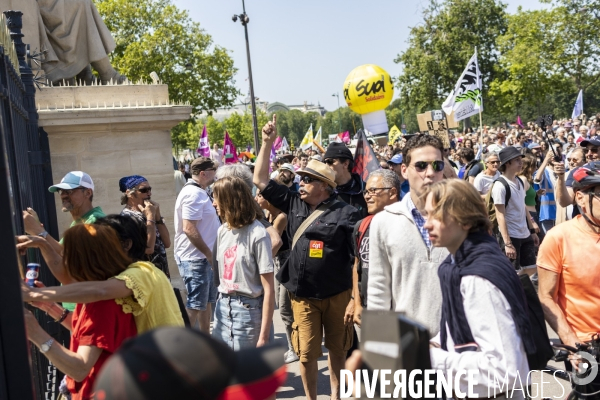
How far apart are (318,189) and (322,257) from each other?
1.71ft

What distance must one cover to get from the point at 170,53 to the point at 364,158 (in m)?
30.4

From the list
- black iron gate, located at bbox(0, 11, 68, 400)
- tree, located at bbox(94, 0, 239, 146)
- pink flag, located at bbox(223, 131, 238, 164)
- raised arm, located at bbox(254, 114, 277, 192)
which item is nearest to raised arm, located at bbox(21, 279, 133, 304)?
black iron gate, located at bbox(0, 11, 68, 400)

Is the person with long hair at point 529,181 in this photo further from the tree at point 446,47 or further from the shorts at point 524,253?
the tree at point 446,47

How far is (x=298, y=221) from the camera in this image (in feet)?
17.6

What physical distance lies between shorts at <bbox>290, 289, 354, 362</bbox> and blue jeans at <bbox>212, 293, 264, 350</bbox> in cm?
53

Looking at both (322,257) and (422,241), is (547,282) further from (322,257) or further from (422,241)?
(322,257)

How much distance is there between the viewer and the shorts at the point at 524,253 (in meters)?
7.53

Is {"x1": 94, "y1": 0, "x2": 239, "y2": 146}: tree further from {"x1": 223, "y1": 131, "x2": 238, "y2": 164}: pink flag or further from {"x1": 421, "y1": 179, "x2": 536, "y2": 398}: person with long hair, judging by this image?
{"x1": 421, "y1": 179, "x2": 536, "y2": 398}: person with long hair

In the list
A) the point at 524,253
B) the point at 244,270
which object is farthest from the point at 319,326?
the point at 524,253

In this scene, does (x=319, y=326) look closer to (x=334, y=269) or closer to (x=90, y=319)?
(x=334, y=269)

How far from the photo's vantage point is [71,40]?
793 cm

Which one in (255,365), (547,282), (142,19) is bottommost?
(547,282)

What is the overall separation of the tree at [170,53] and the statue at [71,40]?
28038mm

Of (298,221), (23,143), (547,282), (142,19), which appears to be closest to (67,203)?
(23,143)
